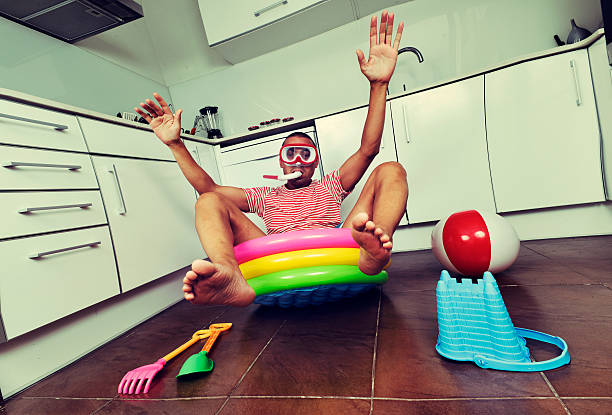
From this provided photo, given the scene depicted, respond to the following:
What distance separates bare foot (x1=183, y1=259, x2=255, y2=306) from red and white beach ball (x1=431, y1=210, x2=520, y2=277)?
0.82 metres

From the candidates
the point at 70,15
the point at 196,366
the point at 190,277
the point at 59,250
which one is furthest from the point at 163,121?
the point at 70,15

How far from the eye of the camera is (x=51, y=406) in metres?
0.87

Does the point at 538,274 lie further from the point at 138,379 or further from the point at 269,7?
the point at 269,7

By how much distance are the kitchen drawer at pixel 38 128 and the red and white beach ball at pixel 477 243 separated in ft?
5.23

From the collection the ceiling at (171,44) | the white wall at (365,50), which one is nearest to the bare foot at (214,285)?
the white wall at (365,50)

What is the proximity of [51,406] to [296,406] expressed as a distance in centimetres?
75

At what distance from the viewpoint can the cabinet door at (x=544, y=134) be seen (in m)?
1.57

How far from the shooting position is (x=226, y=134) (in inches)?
108

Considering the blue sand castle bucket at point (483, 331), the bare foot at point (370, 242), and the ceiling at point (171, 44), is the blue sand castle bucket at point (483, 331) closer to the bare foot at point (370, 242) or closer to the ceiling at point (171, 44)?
the bare foot at point (370, 242)

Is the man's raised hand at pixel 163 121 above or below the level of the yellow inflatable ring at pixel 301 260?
above

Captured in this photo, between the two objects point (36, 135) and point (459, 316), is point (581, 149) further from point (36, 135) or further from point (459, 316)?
point (36, 135)

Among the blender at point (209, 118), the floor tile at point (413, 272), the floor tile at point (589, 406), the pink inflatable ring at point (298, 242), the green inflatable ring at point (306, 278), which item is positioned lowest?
the floor tile at point (413, 272)

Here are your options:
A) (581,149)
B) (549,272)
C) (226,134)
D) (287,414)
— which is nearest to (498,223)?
(549,272)

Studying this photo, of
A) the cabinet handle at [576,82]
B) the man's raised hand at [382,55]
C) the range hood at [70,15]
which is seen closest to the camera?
the man's raised hand at [382,55]
